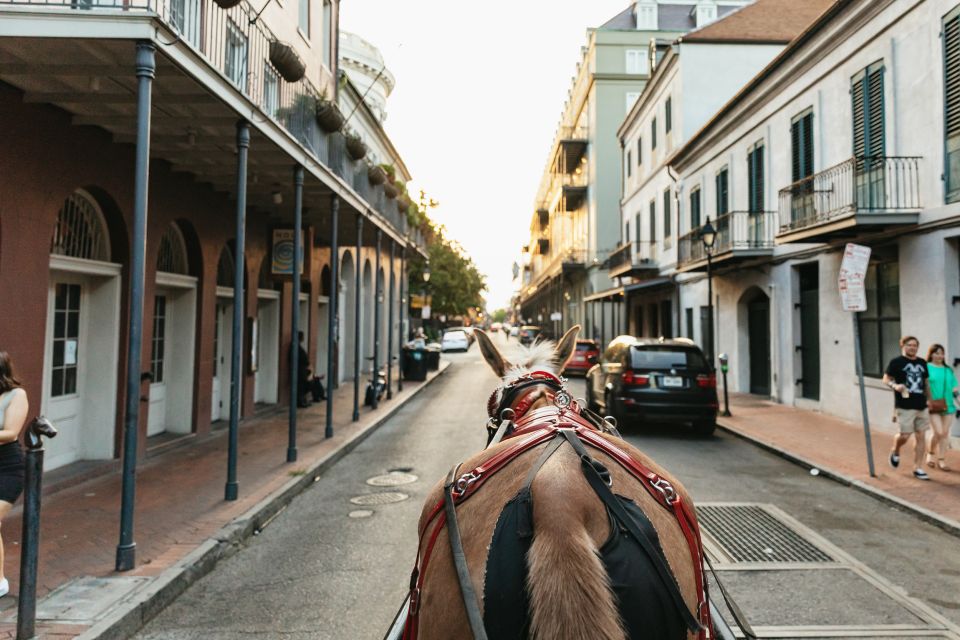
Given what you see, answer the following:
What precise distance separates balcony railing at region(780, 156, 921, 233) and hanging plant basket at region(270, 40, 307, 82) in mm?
9439

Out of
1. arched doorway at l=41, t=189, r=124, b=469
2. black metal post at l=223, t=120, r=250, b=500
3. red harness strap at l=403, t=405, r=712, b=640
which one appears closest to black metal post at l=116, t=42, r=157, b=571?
black metal post at l=223, t=120, r=250, b=500

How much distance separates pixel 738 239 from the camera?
57.1 feet

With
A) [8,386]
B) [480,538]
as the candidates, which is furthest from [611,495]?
[8,386]

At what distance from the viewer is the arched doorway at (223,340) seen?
11734mm

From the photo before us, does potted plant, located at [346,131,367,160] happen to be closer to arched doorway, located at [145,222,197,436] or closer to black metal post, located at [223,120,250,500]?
arched doorway, located at [145,222,197,436]

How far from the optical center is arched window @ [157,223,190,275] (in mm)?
9619

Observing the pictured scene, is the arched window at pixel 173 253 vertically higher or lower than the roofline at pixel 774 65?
lower

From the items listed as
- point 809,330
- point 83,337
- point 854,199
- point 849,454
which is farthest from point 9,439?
point 809,330

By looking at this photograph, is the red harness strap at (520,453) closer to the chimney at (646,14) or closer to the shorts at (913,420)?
the shorts at (913,420)

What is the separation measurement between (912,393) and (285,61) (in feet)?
30.6

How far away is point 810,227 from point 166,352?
12123mm

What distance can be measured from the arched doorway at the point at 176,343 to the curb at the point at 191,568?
11.4 ft

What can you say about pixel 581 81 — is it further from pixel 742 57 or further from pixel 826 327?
pixel 826 327

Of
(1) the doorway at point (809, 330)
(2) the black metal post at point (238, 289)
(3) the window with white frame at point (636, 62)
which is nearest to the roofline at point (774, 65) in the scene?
(1) the doorway at point (809, 330)
